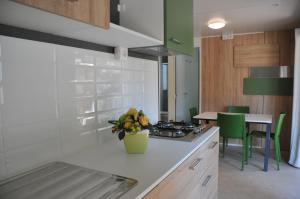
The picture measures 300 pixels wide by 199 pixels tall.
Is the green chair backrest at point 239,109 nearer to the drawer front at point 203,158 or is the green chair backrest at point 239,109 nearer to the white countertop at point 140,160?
the drawer front at point 203,158

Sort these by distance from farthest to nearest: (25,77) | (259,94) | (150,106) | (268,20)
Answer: (259,94) < (268,20) < (150,106) < (25,77)

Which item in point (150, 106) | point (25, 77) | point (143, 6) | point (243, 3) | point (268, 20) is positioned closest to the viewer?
point (25, 77)

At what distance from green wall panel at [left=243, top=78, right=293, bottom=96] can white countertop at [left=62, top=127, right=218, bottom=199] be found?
135 inches

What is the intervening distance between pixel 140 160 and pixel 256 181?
8.02 feet

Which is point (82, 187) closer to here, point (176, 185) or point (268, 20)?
point (176, 185)

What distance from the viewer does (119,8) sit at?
154 cm

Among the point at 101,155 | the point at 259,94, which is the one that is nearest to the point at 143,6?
the point at 101,155

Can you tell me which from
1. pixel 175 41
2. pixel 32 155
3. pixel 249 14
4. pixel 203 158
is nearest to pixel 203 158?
pixel 203 158

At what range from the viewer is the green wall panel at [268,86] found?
4.32 metres

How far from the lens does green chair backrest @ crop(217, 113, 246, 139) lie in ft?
11.2

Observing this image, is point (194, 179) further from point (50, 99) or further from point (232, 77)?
point (232, 77)

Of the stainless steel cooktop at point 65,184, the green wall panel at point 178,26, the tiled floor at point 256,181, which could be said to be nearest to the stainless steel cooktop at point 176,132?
the green wall panel at point 178,26

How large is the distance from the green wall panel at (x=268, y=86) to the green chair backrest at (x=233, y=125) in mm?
1388

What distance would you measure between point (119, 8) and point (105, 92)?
1.83 feet
